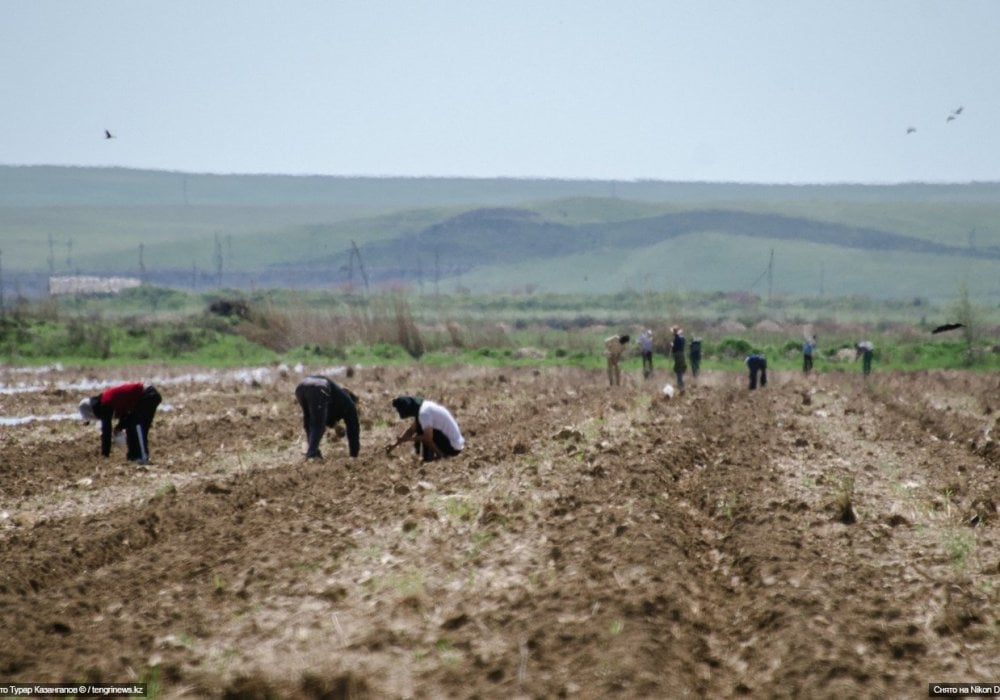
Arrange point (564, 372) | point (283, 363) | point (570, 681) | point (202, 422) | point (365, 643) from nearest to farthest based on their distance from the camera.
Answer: point (570, 681) → point (365, 643) → point (202, 422) → point (564, 372) → point (283, 363)

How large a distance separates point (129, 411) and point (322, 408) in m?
2.25

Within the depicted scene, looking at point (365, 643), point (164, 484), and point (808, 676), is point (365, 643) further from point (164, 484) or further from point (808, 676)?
point (164, 484)

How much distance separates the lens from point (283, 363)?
42.3m

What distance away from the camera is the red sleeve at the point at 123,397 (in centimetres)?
1523

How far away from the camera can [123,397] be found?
15.2 meters

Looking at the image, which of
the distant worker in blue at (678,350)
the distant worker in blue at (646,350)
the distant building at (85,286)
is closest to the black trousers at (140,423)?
the distant worker in blue at (678,350)

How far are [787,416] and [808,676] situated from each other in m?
15.3

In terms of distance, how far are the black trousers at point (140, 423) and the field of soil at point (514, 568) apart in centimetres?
26

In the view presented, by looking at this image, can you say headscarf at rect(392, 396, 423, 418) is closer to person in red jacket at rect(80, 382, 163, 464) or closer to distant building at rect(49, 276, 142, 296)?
person in red jacket at rect(80, 382, 163, 464)

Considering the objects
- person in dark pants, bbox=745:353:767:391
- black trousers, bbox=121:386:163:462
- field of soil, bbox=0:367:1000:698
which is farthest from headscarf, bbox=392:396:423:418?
person in dark pants, bbox=745:353:767:391

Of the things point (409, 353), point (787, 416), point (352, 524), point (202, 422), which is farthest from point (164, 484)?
point (409, 353)

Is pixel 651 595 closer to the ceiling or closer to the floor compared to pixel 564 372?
closer to the ceiling

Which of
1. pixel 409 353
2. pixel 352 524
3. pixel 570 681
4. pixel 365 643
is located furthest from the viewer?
pixel 409 353

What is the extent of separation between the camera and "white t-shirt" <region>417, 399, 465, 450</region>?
14984mm
